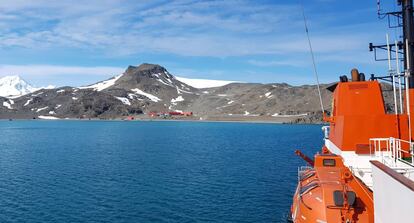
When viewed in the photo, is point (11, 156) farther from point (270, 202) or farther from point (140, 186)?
point (270, 202)

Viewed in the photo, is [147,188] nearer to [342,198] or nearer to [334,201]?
[334,201]

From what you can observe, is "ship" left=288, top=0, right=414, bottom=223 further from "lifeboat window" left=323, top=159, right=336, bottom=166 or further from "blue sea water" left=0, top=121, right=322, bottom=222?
"blue sea water" left=0, top=121, right=322, bottom=222

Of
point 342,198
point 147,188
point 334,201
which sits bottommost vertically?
point 147,188

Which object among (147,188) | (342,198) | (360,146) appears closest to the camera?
(342,198)

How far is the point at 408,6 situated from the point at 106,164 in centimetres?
6027

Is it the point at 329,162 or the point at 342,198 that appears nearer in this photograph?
the point at 342,198

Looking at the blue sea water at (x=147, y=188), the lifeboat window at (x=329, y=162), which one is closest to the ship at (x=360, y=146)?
the lifeboat window at (x=329, y=162)

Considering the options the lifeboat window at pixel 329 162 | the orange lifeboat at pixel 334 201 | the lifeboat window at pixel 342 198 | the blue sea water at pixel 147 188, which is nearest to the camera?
the lifeboat window at pixel 342 198

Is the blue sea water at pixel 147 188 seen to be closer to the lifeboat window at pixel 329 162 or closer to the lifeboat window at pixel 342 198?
the lifeboat window at pixel 329 162

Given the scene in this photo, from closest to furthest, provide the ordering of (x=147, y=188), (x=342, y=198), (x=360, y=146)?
1. (x=342, y=198)
2. (x=360, y=146)
3. (x=147, y=188)

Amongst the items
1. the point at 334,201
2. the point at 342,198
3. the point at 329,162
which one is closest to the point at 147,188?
the point at 329,162

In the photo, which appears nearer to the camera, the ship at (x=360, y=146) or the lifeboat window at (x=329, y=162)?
the ship at (x=360, y=146)

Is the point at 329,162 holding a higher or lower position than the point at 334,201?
higher

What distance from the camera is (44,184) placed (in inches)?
2162
